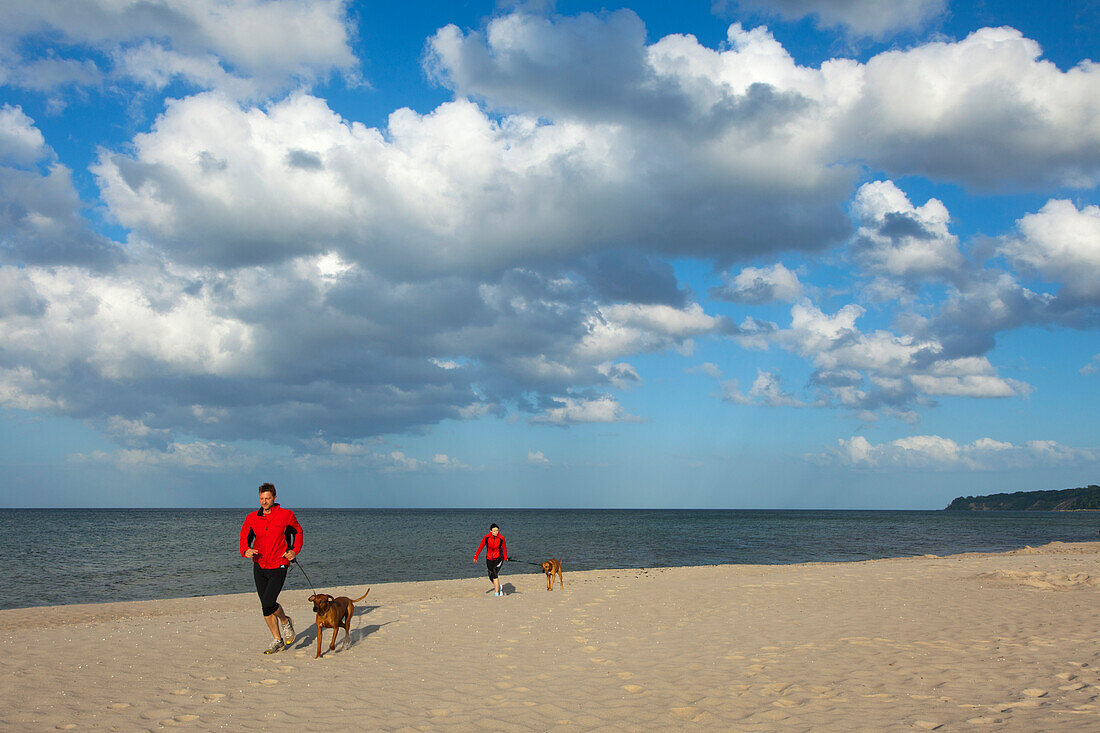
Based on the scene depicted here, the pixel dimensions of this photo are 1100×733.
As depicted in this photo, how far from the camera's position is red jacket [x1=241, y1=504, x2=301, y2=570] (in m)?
8.61

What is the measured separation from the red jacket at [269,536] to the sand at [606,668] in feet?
4.49

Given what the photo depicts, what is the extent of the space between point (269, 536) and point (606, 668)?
4711 mm

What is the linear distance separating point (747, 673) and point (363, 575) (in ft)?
73.1

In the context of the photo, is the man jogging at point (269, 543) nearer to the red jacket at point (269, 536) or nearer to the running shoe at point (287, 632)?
the red jacket at point (269, 536)

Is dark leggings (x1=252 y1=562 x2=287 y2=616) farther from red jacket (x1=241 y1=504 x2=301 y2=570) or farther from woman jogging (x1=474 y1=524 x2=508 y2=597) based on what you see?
woman jogging (x1=474 y1=524 x2=508 y2=597)

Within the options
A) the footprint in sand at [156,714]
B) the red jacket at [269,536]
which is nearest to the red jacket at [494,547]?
the red jacket at [269,536]

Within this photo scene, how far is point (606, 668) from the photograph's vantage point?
830 cm

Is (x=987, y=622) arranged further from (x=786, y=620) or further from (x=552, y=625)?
(x=552, y=625)

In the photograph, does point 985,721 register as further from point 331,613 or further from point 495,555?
point 495,555

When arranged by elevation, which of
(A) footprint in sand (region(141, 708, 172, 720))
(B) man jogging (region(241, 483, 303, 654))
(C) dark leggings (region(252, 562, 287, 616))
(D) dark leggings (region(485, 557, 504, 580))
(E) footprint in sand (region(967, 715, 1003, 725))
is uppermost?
(B) man jogging (region(241, 483, 303, 654))

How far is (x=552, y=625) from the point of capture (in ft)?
37.6

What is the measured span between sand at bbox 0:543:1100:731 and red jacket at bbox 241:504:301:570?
1.37m

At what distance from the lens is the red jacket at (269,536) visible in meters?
8.61

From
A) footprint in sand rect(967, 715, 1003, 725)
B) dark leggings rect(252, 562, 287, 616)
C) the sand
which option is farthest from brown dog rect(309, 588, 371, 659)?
footprint in sand rect(967, 715, 1003, 725)
